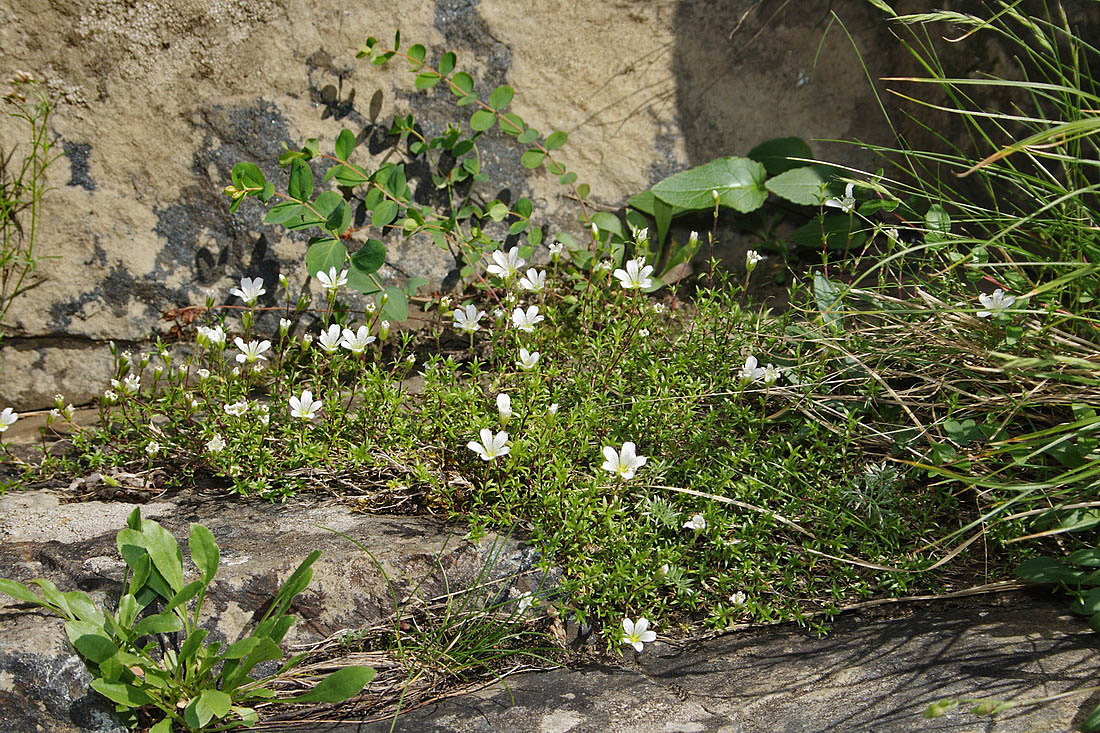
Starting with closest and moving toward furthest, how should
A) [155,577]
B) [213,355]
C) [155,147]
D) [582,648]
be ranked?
[155,577]
[582,648]
[213,355]
[155,147]

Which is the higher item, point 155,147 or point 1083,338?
point 155,147

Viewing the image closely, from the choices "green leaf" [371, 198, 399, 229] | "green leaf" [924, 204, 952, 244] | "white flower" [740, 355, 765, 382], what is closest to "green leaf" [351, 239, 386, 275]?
"green leaf" [371, 198, 399, 229]

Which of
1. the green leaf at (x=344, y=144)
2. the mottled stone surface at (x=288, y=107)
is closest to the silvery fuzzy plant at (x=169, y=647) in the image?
the mottled stone surface at (x=288, y=107)

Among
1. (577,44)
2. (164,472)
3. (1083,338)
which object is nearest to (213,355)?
(164,472)

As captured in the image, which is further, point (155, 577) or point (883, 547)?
point (883, 547)

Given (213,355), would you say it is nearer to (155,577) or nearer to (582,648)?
(155,577)

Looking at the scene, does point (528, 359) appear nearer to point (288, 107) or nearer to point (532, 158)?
point (532, 158)
